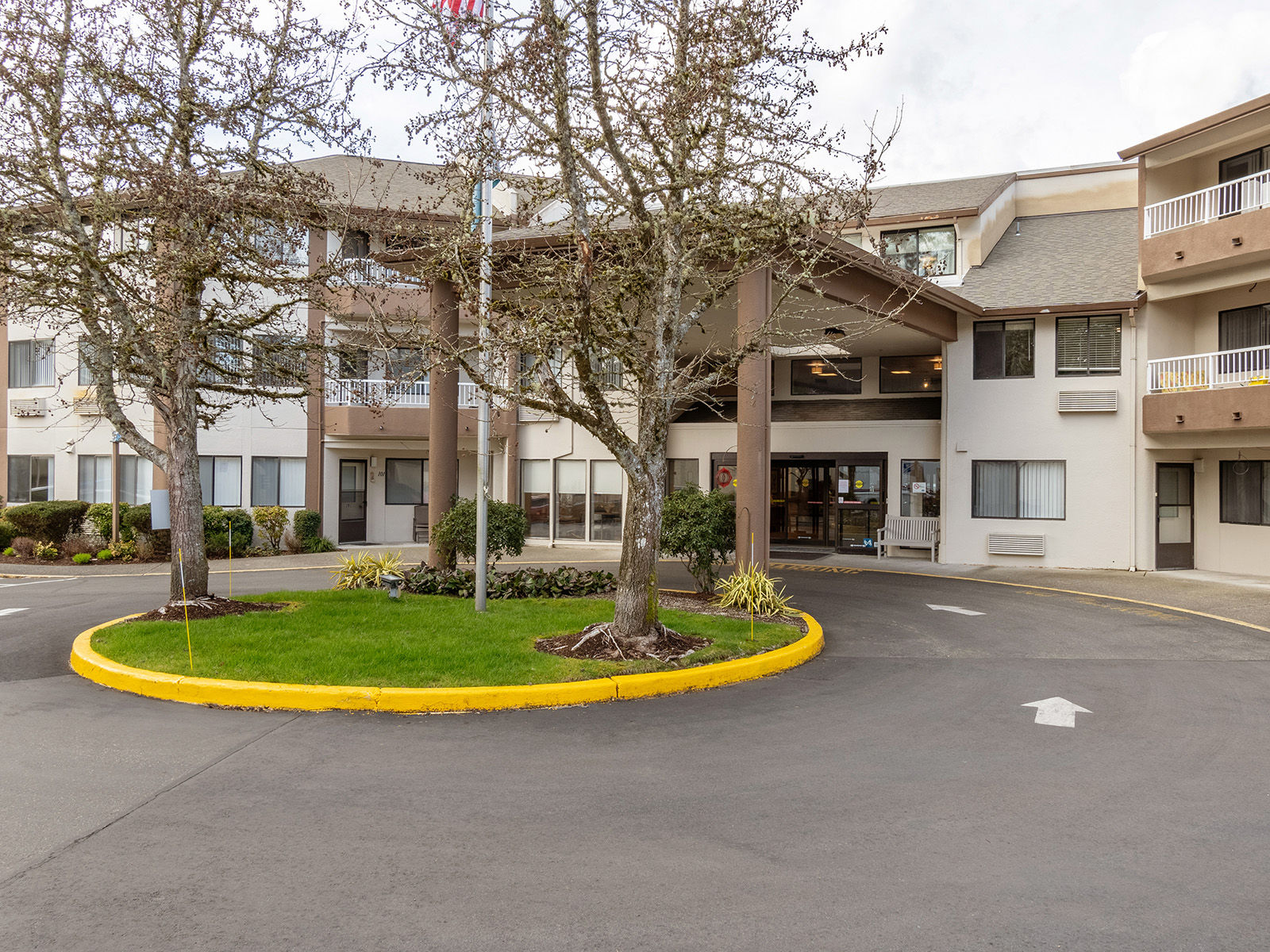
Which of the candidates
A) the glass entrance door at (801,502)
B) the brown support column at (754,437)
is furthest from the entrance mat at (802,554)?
the brown support column at (754,437)

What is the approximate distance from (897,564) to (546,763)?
15.3 meters

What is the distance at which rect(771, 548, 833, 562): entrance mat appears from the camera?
2120 cm

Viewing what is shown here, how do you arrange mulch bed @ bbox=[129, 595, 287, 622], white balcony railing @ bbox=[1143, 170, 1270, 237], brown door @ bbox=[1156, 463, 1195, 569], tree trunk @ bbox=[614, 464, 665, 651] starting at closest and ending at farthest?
1. tree trunk @ bbox=[614, 464, 665, 651]
2. mulch bed @ bbox=[129, 595, 287, 622]
3. white balcony railing @ bbox=[1143, 170, 1270, 237]
4. brown door @ bbox=[1156, 463, 1195, 569]

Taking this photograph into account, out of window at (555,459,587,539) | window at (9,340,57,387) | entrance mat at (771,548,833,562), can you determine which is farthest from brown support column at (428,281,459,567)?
window at (9,340,57,387)

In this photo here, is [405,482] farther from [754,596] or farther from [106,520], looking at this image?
[754,596]

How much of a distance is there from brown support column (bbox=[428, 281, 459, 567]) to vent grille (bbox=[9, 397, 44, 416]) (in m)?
16.7

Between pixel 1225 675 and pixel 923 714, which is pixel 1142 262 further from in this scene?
pixel 923 714

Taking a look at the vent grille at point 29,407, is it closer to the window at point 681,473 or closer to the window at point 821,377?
the window at point 681,473

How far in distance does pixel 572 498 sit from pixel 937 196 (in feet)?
41.1

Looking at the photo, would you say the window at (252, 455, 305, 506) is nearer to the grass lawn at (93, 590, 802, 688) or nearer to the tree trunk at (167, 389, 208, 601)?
the grass lawn at (93, 590, 802, 688)

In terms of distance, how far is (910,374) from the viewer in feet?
74.1

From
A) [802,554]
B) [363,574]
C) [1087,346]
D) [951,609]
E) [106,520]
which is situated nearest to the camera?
[951,609]

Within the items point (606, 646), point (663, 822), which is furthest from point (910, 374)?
point (663, 822)

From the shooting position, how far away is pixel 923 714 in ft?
24.9
